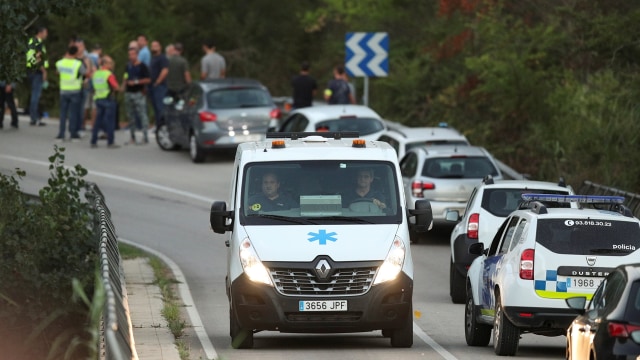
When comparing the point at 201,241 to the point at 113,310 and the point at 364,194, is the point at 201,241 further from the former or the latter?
the point at 113,310

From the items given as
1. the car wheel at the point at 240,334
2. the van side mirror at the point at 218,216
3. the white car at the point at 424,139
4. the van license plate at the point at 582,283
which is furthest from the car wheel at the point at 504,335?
the white car at the point at 424,139

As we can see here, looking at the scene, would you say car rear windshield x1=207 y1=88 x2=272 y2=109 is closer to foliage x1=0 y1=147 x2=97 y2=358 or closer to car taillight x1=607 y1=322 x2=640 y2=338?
foliage x1=0 y1=147 x2=97 y2=358

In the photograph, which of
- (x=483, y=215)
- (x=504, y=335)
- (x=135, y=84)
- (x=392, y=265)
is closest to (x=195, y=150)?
(x=135, y=84)

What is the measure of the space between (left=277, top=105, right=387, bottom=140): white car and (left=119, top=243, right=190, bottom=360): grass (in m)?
7.32

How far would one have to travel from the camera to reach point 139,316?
61.5ft

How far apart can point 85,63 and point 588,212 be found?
24.2 metres

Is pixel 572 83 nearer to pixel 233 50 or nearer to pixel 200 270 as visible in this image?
pixel 200 270

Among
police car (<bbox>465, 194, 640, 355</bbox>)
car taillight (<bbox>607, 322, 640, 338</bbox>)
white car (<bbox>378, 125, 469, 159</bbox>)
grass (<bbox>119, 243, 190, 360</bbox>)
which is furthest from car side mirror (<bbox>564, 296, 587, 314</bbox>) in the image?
white car (<bbox>378, 125, 469, 159</bbox>)

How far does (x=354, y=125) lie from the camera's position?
109 feet

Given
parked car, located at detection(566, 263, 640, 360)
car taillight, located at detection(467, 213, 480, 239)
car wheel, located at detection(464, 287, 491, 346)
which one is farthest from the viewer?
car taillight, located at detection(467, 213, 480, 239)

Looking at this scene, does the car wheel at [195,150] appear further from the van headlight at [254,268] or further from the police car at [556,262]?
the police car at [556,262]

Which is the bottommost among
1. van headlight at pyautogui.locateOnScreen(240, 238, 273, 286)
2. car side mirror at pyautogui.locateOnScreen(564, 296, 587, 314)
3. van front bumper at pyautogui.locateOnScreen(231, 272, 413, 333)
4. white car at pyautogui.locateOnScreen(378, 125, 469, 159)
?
white car at pyautogui.locateOnScreen(378, 125, 469, 159)

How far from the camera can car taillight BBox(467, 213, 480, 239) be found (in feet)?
73.2

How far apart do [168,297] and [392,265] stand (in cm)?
526
